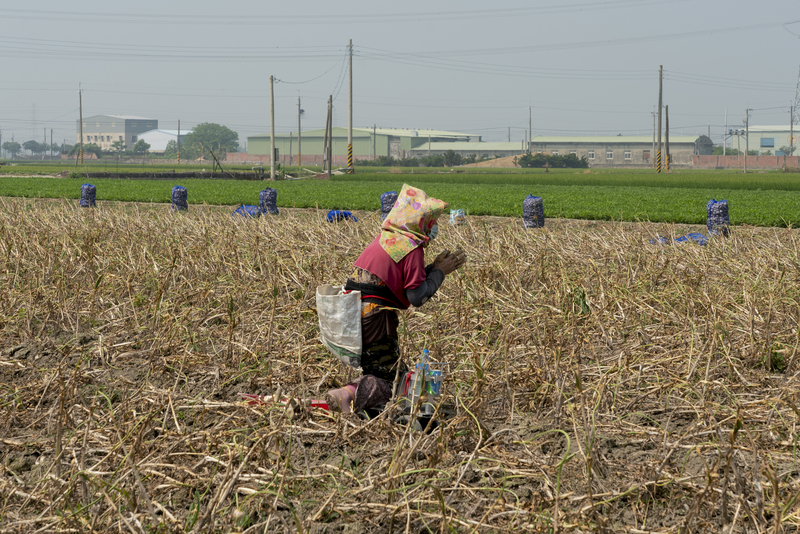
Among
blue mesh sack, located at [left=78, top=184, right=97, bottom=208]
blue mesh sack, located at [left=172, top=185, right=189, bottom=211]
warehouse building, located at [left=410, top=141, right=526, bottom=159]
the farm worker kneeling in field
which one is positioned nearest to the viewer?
the farm worker kneeling in field

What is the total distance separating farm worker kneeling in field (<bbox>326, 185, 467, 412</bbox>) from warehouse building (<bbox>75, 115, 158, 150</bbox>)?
192155 mm

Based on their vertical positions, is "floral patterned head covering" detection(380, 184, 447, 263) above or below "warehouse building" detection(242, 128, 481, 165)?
below

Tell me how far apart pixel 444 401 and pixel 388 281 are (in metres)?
0.71

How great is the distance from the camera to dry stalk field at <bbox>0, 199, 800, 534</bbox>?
2.51 metres

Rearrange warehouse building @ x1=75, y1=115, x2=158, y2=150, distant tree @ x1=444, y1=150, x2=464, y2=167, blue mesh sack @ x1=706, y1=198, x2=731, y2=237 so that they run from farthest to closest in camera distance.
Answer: warehouse building @ x1=75, y1=115, x2=158, y2=150 < distant tree @ x1=444, y1=150, x2=464, y2=167 < blue mesh sack @ x1=706, y1=198, x2=731, y2=237

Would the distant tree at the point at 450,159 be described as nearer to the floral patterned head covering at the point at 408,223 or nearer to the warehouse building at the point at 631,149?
the warehouse building at the point at 631,149

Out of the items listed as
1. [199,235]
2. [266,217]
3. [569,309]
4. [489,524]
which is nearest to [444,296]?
[569,309]

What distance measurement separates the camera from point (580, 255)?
23.1 feet

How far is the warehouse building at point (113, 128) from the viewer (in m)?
182

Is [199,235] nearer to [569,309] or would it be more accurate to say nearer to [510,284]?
[510,284]

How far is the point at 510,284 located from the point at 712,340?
2058mm

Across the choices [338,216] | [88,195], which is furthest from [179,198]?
[338,216]

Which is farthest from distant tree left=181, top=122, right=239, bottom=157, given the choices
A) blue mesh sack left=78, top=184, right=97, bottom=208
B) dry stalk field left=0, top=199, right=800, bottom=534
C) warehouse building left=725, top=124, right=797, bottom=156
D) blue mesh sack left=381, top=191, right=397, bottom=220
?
dry stalk field left=0, top=199, right=800, bottom=534

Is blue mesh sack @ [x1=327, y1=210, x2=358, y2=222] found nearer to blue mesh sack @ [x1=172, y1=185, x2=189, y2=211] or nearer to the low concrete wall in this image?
blue mesh sack @ [x1=172, y1=185, x2=189, y2=211]
